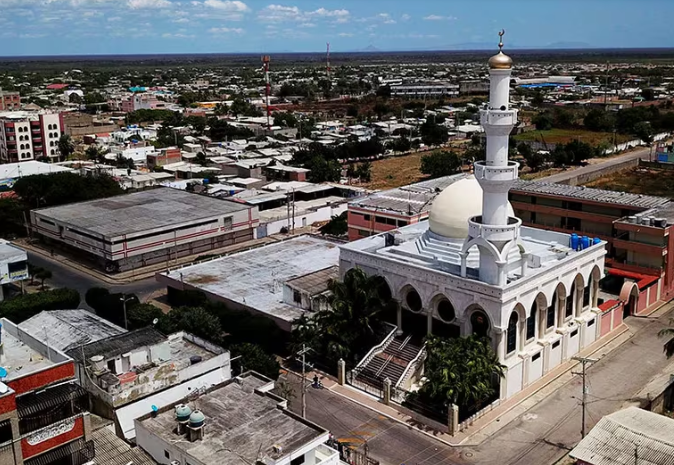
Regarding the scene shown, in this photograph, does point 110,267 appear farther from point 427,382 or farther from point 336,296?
point 427,382

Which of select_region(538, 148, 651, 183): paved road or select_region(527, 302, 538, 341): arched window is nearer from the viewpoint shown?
select_region(527, 302, 538, 341): arched window

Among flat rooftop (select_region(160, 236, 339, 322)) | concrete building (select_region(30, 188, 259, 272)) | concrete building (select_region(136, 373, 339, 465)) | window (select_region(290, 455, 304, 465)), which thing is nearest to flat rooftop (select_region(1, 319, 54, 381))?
concrete building (select_region(136, 373, 339, 465))

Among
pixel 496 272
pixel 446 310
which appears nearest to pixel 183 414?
pixel 446 310

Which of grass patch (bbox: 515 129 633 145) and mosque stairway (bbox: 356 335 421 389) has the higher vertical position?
grass patch (bbox: 515 129 633 145)

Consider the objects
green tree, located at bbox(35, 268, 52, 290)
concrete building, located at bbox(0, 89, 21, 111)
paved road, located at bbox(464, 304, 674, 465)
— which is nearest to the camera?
paved road, located at bbox(464, 304, 674, 465)

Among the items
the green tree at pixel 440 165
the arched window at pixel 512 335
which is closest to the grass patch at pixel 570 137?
the green tree at pixel 440 165

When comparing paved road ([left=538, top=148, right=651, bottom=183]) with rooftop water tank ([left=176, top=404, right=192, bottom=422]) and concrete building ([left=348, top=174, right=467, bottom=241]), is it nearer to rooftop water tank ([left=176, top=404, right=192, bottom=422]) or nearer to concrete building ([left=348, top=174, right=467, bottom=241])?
concrete building ([left=348, top=174, right=467, bottom=241])
